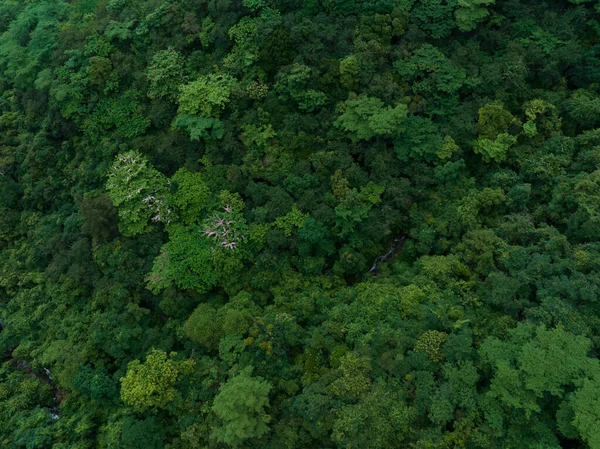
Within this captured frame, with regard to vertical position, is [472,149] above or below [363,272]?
above

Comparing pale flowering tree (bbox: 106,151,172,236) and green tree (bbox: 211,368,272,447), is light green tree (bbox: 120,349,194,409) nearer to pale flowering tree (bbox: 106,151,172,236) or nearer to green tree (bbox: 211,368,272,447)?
green tree (bbox: 211,368,272,447)

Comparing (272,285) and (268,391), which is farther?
(272,285)

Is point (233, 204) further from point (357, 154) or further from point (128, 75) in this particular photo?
point (128, 75)

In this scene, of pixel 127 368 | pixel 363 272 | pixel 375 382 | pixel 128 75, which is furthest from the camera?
pixel 128 75

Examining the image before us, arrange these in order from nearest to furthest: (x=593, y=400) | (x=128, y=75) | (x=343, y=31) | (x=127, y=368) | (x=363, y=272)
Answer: (x=593, y=400) < (x=127, y=368) < (x=363, y=272) < (x=343, y=31) < (x=128, y=75)

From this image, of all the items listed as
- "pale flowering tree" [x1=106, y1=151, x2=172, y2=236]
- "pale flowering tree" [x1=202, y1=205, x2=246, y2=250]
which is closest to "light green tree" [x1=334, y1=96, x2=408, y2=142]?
"pale flowering tree" [x1=202, y1=205, x2=246, y2=250]

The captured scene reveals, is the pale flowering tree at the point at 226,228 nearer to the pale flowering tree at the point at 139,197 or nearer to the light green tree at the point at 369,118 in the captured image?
the pale flowering tree at the point at 139,197

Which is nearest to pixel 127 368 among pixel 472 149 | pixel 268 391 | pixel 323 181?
pixel 268 391
